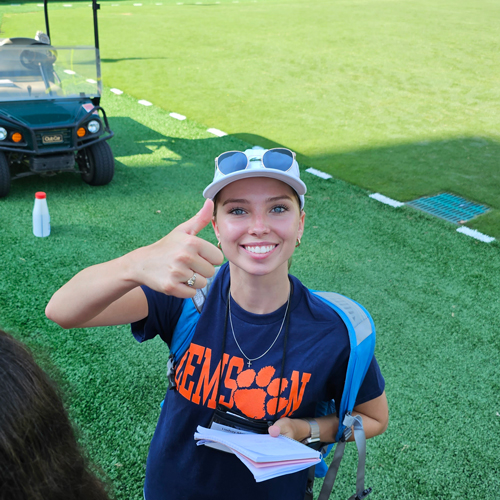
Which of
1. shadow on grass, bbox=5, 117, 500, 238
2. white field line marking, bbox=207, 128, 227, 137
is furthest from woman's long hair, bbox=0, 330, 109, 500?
white field line marking, bbox=207, 128, 227, 137

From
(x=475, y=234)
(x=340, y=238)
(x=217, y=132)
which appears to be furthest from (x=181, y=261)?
(x=217, y=132)

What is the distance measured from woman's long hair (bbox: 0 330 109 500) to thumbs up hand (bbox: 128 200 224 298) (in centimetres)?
36

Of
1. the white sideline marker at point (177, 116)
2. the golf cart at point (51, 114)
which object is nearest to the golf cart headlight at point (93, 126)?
the golf cart at point (51, 114)

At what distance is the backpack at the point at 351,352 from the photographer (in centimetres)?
171

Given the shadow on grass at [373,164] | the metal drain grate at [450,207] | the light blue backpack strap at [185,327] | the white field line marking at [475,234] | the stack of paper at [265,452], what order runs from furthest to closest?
1. the shadow on grass at [373,164]
2. the metal drain grate at [450,207]
3. the white field line marking at [475,234]
4. the light blue backpack strap at [185,327]
5. the stack of paper at [265,452]

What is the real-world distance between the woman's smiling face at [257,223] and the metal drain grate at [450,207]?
4890 millimetres

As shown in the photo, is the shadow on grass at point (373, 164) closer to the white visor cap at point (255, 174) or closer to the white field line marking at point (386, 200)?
the white field line marking at point (386, 200)

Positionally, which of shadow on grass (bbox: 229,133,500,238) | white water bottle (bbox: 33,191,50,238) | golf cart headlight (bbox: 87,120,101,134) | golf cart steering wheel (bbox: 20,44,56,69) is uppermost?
golf cart steering wheel (bbox: 20,44,56,69)

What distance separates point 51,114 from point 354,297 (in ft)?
13.4

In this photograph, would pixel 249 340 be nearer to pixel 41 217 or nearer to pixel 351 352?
pixel 351 352

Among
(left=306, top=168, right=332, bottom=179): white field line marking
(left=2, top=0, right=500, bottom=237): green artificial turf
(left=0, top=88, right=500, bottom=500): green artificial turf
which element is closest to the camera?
(left=0, top=88, right=500, bottom=500): green artificial turf

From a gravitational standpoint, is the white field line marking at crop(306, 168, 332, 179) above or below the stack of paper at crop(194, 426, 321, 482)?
below

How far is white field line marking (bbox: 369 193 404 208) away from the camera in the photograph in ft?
21.3

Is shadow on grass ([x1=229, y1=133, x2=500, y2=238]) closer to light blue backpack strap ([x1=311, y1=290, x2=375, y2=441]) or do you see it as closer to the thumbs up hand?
light blue backpack strap ([x1=311, y1=290, x2=375, y2=441])
